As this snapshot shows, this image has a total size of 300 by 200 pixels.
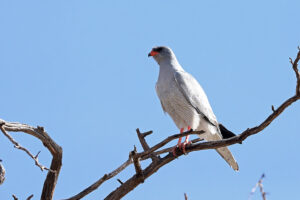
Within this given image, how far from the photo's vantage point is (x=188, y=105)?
5551 mm

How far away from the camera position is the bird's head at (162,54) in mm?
6395

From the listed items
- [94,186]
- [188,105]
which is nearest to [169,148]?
[94,186]

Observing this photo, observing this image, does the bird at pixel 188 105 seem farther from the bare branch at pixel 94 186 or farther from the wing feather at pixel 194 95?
the bare branch at pixel 94 186

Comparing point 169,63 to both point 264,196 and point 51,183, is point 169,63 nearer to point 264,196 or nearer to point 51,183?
point 51,183

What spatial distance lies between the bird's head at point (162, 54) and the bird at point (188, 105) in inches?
19.0

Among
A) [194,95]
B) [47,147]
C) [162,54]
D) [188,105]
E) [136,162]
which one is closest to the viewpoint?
[136,162]

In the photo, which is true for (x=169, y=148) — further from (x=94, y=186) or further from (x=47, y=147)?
(x=47, y=147)

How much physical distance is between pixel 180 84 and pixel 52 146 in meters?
Answer: 2.04

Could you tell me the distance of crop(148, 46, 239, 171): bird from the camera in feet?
18.2

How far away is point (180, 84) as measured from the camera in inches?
221

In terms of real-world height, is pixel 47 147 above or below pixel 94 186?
above

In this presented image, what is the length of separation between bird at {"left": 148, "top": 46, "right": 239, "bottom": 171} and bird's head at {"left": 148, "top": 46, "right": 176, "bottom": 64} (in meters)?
0.48

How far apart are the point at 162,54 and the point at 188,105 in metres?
1.28

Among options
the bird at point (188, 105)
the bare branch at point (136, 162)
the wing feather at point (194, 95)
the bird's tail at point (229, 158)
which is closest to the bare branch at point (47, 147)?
the bare branch at point (136, 162)
